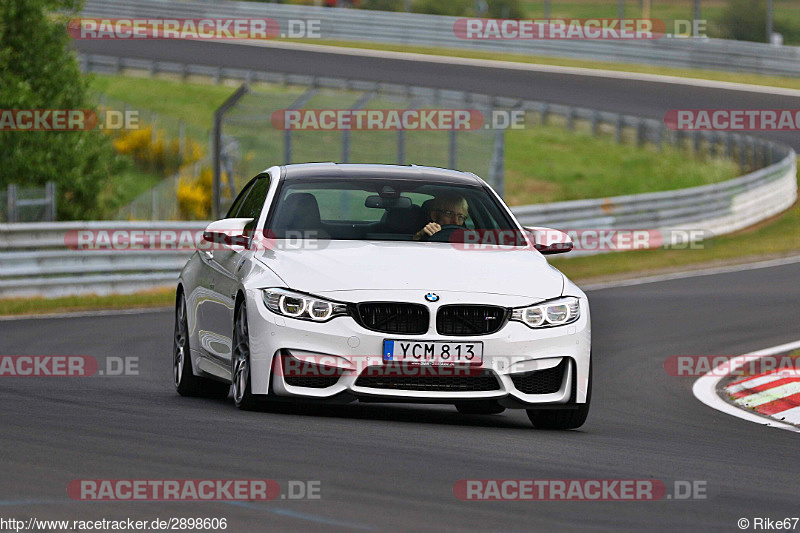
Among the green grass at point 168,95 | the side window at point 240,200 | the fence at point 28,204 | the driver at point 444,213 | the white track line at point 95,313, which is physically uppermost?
the driver at point 444,213

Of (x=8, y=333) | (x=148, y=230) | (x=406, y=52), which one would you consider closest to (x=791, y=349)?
(x=8, y=333)

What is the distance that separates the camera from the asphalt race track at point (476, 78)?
133ft

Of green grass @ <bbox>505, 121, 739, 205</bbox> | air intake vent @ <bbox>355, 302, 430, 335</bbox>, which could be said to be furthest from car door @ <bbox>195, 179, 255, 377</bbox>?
green grass @ <bbox>505, 121, 739, 205</bbox>

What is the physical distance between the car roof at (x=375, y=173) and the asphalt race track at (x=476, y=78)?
2888 centimetres

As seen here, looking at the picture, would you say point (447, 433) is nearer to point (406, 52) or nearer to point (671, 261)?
point (671, 261)

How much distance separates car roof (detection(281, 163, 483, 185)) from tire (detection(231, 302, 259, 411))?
1295 mm

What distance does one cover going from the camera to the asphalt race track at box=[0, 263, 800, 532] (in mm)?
5863

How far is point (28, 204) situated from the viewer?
20688 mm

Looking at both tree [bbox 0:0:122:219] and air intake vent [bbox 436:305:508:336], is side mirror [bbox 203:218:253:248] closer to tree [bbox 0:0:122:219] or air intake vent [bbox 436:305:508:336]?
air intake vent [bbox 436:305:508:336]

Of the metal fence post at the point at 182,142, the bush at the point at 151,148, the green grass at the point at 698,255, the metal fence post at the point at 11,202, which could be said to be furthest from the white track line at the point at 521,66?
the metal fence post at the point at 11,202

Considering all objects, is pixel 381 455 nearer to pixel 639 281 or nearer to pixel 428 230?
pixel 428 230

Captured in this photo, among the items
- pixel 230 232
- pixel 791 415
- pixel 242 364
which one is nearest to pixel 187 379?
pixel 230 232

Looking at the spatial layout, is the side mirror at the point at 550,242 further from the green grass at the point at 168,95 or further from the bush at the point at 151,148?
the green grass at the point at 168,95

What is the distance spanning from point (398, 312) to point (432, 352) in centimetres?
29
